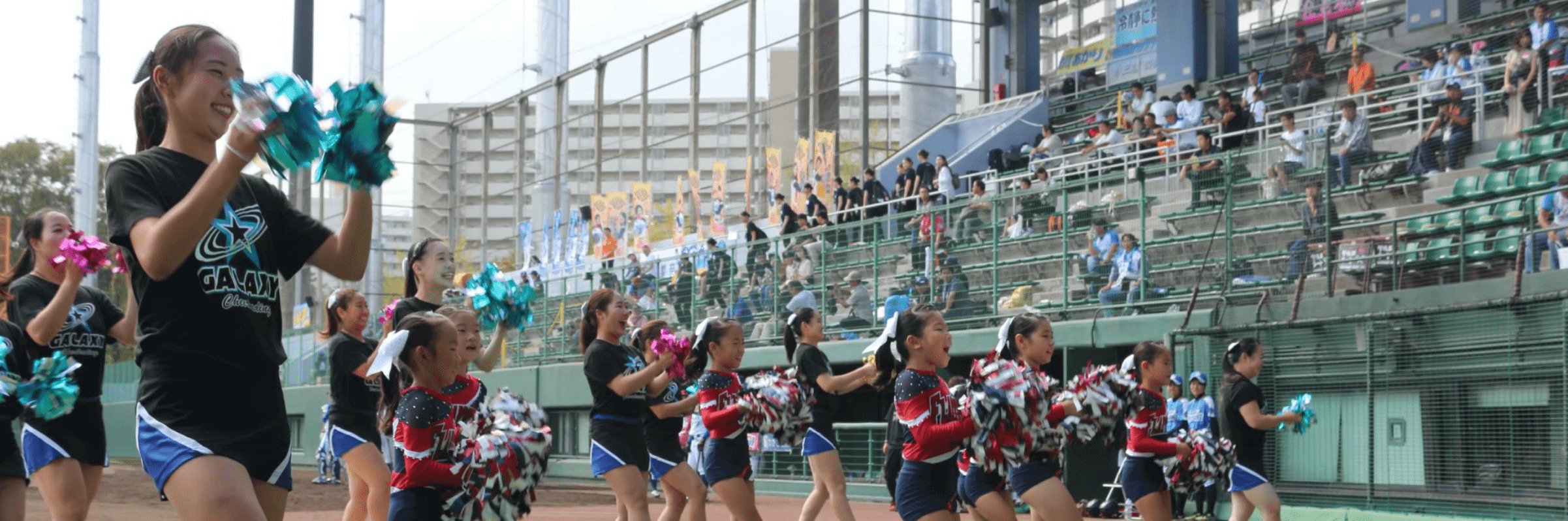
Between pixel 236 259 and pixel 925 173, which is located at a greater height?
pixel 925 173

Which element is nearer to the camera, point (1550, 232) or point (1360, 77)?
point (1550, 232)

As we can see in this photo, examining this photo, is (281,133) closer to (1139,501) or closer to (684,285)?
(1139,501)

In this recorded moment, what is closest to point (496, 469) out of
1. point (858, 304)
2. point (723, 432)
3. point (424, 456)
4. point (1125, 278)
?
point (424, 456)

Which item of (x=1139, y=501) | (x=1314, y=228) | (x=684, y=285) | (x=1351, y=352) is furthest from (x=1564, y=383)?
(x=684, y=285)

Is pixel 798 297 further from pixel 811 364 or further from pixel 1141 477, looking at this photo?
pixel 1141 477

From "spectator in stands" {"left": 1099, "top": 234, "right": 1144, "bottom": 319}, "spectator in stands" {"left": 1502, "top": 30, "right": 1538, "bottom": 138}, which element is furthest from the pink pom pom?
"spectator in stands" {"left": 1502, "top": 30, "right": 1538, "bottom": 138}

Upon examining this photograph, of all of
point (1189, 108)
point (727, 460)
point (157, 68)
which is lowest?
point (727, 460)

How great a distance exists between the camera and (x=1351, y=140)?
15.9 metres

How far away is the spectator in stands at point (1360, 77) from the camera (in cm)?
1816

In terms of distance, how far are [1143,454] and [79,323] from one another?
18.3ft

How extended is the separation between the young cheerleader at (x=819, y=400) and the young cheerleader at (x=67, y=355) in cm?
447

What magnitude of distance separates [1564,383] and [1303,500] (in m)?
2.62

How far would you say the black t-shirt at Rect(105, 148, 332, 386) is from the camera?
343 cm

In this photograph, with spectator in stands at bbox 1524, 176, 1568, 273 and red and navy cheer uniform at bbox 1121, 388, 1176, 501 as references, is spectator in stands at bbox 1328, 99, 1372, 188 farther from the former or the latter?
red and navy cheer uniform at bbox 1121, 388, 1176, 501
